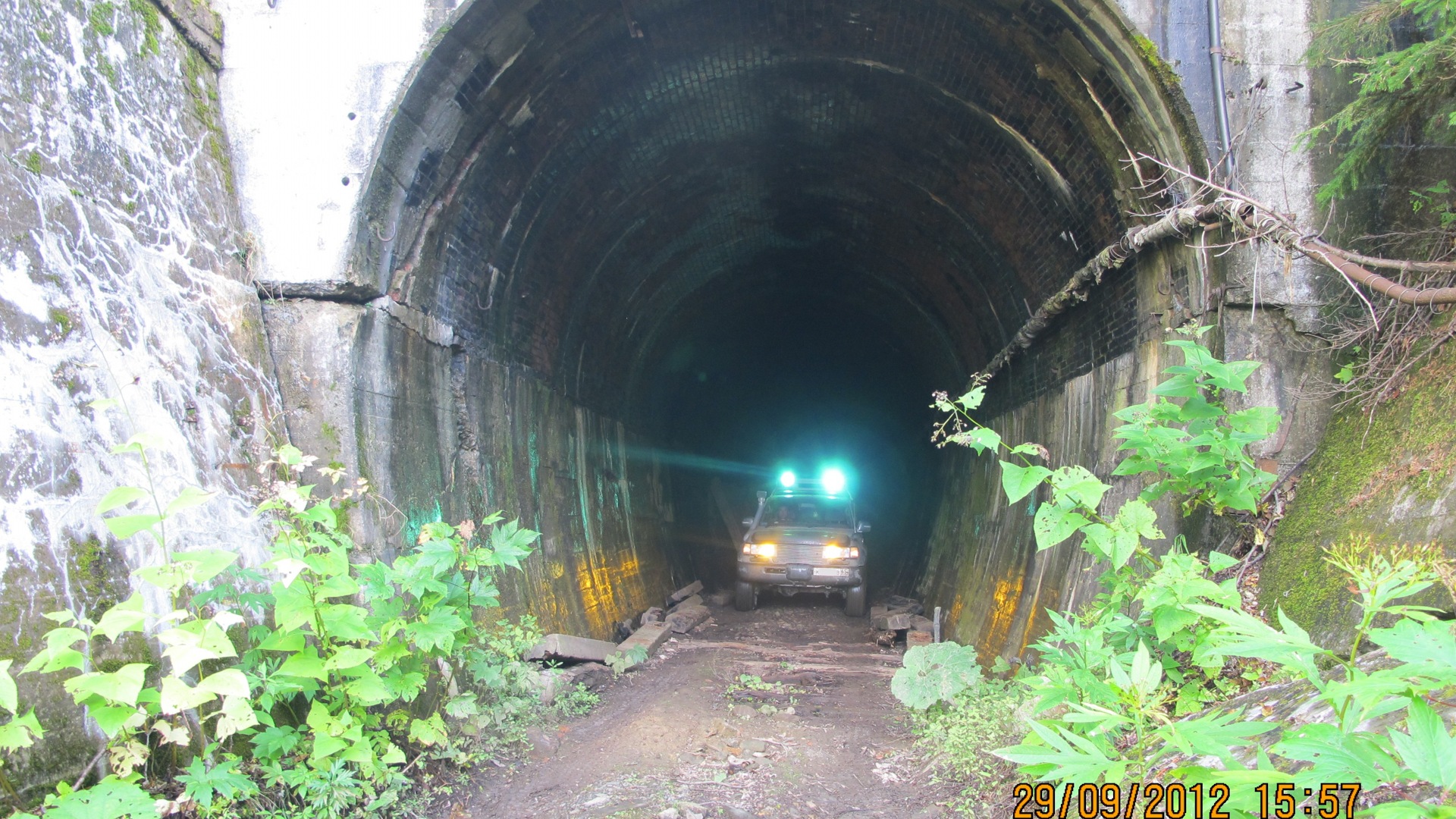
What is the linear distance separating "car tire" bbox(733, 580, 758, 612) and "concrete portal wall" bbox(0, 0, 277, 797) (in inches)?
275

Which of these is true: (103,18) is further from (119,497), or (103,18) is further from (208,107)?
(119,497)

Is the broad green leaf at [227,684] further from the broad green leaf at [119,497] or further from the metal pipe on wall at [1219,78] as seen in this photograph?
the metal pipe on wall at [1219,78]

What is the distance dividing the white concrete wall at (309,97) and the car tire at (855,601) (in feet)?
A: 25.4

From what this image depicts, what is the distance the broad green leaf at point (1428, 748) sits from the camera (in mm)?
1504

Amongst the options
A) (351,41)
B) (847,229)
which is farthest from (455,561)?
(847,229)

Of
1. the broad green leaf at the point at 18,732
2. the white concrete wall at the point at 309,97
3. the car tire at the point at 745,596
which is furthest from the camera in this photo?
the car tire at the point at 745,596

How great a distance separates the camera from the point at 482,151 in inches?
249

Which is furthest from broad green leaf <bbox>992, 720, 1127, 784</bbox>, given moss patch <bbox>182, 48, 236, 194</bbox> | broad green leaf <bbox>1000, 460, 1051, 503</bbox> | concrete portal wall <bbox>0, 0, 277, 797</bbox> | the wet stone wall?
moss patch <bbox>182, 48, 236, 194</bbox>

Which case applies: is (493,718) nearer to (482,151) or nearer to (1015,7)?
(482,151)

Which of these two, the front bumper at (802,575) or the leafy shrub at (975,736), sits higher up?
the front bumper at (802,575)

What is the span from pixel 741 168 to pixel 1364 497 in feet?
23.3

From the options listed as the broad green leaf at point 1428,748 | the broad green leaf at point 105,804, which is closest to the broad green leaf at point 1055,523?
the broad green leaf at point 1428,748

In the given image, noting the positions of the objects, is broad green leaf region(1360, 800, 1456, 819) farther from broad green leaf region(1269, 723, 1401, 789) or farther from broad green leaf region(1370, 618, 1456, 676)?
broad green leaf region(1370, 618, 1456, 676)

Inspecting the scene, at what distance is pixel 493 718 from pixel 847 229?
27.3ft
